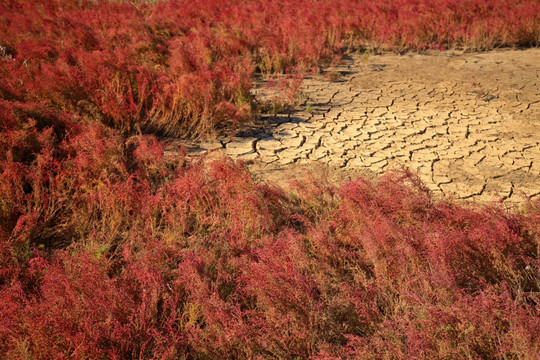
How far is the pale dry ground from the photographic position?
400cm

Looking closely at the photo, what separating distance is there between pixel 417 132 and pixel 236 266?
3405 millimetres

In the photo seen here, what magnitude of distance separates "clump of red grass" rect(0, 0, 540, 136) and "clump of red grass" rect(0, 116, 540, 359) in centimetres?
125

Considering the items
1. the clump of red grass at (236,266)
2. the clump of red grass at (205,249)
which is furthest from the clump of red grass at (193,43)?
the clump of red grass at (236,266)

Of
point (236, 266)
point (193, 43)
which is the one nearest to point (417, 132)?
point (236, 266)

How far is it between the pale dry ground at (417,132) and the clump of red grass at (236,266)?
2.21 feet

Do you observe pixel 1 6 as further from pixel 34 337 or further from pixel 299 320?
pixel 299 320

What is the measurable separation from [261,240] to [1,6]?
1027 centimetres

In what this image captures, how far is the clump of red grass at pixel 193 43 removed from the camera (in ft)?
15.9

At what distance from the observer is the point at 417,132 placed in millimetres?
4914

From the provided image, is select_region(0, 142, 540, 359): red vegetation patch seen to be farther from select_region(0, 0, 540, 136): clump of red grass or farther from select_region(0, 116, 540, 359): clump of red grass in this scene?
select_region(0, 0, 540, 136): clump of red grass

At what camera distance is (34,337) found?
6.32 ft

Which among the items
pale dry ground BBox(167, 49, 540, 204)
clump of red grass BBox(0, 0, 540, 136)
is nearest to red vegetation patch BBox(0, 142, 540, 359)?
pale dry ground BBox(167, 49, 540, 204)

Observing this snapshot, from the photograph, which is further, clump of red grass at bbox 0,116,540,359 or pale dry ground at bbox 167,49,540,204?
pale dry ground at bbox 167,49,540,204

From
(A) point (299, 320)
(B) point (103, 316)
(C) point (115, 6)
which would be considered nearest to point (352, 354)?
(A) point (299, 320)
